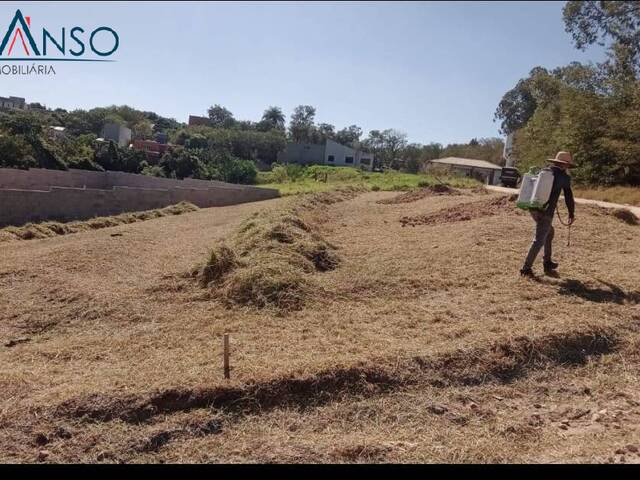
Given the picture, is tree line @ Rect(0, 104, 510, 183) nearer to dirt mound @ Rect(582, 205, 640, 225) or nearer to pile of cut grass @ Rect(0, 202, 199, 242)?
pile of cut grass @ Rect(0, 202, 199, 242)

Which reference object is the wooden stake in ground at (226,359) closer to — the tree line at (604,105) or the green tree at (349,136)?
the tree line at (604,105)

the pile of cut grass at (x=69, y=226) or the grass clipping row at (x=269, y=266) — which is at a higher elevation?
the grass clipping row at (x=269, y=266)

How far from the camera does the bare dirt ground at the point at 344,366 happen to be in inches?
117

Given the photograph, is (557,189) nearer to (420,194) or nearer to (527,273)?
(527,273)

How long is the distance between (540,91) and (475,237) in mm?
23149

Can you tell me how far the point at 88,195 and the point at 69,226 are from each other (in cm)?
353

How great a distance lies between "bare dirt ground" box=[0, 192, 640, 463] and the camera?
2979mm

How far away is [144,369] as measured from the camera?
3.85 m

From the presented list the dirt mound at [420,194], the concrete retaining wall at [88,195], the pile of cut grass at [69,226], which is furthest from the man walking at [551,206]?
the concrete retaining wall at [88,195]

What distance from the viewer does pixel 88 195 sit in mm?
17203

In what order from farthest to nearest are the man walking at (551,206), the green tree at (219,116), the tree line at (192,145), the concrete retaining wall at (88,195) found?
the green tree at (219,116) < the tree line at (192,145) < the concrete retaining wall at (88,195) < the man walking at (551,206)

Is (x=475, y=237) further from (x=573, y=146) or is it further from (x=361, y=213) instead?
(x=573, y=146)

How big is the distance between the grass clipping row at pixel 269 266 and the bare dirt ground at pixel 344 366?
191mm

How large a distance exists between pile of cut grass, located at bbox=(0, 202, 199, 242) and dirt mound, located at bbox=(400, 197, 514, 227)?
8.60 metres
